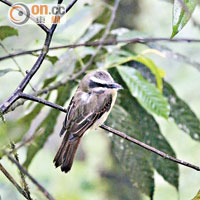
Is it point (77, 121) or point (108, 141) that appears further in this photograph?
point (108, 141)

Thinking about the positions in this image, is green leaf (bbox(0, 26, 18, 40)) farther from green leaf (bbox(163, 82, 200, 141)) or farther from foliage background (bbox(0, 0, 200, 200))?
foliage background (bbox(0, 0, 200, 200))

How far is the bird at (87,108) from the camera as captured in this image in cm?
203

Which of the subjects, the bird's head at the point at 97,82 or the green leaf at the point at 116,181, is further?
the green leaf at the point at 116,181

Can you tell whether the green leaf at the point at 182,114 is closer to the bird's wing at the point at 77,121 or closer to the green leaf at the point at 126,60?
the green leaf at the point at 126,60

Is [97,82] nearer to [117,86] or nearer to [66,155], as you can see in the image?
[117,86]

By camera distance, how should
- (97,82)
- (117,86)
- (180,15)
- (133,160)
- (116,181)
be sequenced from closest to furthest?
(180,15) < (133,160) < (117,86) < (97,82) < (116,181)

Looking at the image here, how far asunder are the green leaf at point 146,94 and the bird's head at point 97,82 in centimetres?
15

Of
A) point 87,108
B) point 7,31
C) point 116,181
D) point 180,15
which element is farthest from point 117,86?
point 116,181

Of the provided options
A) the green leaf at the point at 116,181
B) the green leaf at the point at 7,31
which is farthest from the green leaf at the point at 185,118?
the green leaf at the point at 116,181

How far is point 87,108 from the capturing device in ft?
7.28

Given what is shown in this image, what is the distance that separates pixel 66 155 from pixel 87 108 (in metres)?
0.40

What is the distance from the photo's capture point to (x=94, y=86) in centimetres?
235

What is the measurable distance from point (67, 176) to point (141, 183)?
2.90 metres

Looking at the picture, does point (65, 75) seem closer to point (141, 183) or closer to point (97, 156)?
point (141, 183)
